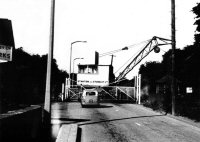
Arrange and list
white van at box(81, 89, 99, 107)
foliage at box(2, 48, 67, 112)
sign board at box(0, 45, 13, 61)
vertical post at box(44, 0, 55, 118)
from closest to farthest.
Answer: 1. sign board at box(0, 45, 13, 61)
2. vertical post at box(44, 0, 55, 118)
3. white van at box(81, 89, 99, 107)
4. foliage at box(2, 48, 67, 112)

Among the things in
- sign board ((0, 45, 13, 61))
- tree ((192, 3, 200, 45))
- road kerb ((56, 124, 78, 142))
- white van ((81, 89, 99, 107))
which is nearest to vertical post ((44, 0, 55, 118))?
road kerb ((56, 124, 78, 142))

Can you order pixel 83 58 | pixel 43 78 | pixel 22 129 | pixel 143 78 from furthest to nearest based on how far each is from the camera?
pixel 143 78 < pixel 43 78 < pixel 83 58 < pixel 22 129

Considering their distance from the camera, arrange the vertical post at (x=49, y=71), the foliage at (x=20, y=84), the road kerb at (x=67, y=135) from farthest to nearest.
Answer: the foliage at (x=20, y=84) < the vertical post at (x=49, y=71) < the road kerb at (x=67, y=135)

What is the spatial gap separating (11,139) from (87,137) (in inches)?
177

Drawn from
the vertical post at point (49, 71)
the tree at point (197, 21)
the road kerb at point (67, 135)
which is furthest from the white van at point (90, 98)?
the vertical post at point (49, 71)

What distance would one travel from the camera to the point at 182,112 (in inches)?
1085

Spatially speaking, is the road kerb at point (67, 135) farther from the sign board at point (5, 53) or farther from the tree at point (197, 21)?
the tree at point (197, 21)

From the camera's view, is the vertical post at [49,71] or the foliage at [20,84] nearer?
the vertical post at [49,71]

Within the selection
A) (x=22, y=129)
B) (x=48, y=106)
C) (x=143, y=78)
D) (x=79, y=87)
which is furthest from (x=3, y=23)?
(x=143, y=78)

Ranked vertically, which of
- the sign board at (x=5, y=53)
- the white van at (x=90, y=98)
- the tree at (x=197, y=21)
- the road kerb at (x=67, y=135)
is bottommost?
the road kerb at (x=67, y=135)

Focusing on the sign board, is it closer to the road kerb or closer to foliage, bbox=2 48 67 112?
the road kerb

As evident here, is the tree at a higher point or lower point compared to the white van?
higher

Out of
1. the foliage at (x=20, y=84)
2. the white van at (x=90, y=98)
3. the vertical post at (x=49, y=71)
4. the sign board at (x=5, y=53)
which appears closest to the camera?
Result: the sign board at (x=5, y=53)

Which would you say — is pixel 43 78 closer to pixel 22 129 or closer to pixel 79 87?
pixel 79 87
